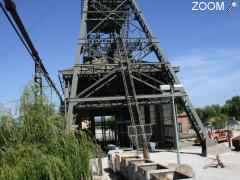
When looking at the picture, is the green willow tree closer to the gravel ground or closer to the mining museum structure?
the gravel ground

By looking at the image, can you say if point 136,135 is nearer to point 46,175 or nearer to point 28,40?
point 28,40

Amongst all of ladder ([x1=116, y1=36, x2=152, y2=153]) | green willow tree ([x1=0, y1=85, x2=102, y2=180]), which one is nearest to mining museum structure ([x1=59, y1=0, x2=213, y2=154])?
ladder ([x1=116, y1=36, x2=152, y2=153])

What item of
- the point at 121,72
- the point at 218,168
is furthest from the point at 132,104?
the point at 218,168

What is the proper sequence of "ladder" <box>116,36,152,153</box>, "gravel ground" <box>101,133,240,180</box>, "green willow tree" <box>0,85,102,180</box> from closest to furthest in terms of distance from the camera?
1. "green willow tree" <box>0,85,102,180</box>
2. "gravel ground" <box>101,133,240,180</box>
3. "ladder" <box>116,36,152,153</box>

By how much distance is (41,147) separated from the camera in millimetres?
10539

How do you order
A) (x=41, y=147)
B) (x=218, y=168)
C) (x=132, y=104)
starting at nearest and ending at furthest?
1. (x=41, y=147)
2. (x=218, y=168)
3. (x=132, y=104)

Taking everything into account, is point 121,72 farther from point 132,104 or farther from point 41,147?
point 41,147

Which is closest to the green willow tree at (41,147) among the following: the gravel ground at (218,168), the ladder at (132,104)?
the gravel ground at (218,168)

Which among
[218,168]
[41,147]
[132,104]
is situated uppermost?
[132,104]

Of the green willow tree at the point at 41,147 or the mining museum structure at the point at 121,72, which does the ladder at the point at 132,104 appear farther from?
the green willow tree at the point at 41,147

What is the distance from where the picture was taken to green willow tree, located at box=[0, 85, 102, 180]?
963 centimetres

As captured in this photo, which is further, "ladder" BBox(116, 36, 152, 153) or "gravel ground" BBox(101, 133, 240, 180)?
"ladder" BBox(116, 36, 152, 153)

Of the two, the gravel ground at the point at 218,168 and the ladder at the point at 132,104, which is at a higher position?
the ladder at the point at 132,104

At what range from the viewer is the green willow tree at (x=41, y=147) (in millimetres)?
9633
